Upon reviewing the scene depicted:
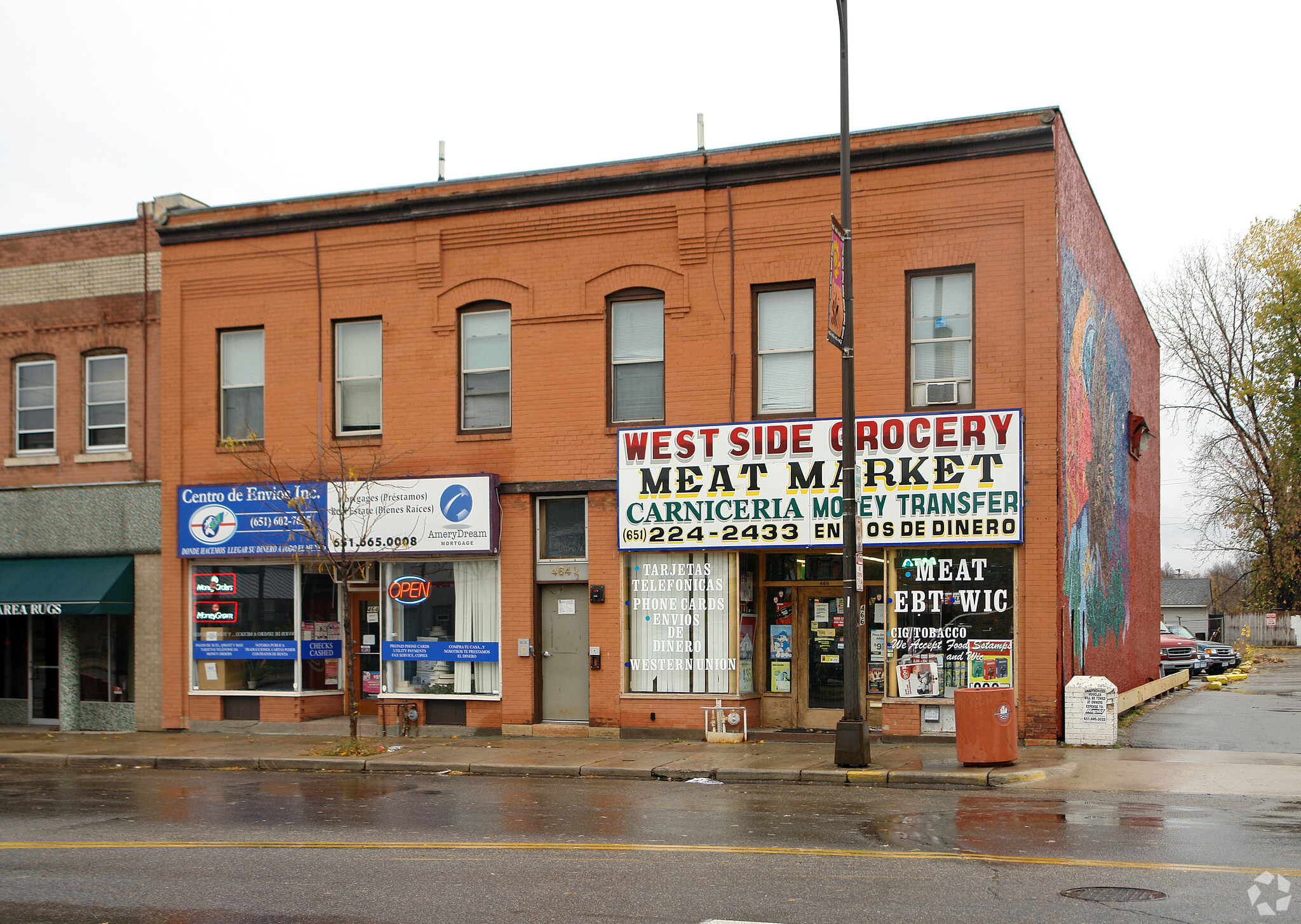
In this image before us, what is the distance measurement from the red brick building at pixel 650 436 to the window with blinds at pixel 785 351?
2.0 inches

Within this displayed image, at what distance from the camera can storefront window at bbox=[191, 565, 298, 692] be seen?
20609mm

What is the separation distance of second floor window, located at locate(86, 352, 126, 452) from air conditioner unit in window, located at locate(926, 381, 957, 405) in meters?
14.0

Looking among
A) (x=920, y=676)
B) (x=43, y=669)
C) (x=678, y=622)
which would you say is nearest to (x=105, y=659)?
(x=43, y=669)

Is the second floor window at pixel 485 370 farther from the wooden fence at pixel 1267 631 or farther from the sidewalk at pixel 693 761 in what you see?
the wooden fence at pixel 1267 631

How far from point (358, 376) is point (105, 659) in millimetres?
6976

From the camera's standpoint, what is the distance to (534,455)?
753 inches

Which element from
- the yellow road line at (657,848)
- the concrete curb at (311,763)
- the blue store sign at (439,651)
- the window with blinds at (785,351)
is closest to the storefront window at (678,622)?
the blue store sign at (439,651)

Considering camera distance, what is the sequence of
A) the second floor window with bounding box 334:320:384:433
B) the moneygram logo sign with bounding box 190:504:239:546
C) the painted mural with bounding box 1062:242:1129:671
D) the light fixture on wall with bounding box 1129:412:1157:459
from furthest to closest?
the light fixture on wall with bounding box 1129:412:1157:459 → the moneygram logo sign with bounding box 190:504:239:546 → the second floor window with bounding box 334:320:384:433 → the painted mural with bounding box 1062:242:1129:671

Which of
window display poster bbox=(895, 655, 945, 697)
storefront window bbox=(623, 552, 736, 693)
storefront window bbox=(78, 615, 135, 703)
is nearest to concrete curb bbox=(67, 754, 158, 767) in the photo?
storefront window bbox=(78, 615, 135, 703)

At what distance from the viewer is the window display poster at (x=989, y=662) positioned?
1662cm

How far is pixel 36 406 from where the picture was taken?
73.9 ft

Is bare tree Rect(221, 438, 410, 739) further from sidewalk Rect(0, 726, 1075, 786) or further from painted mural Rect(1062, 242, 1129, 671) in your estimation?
painted mural Rect(1062, 242, 1129, 671)

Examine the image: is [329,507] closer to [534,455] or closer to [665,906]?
[534,455]

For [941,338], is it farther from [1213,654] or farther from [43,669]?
[1213,654]
